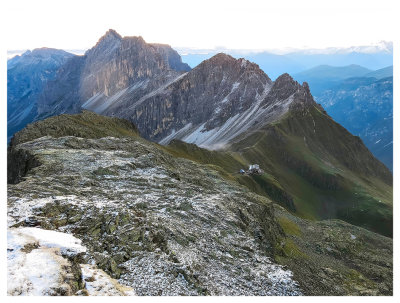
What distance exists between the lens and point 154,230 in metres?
29.9

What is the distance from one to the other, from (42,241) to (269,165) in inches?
5908

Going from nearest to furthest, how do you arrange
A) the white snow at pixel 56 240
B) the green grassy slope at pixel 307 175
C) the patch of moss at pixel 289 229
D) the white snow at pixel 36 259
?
the white snow at pixel 36 259
the white snow at pixel 56 240
the patch of moss at pixel 289 229
the green grassy slope at pixel 307 175

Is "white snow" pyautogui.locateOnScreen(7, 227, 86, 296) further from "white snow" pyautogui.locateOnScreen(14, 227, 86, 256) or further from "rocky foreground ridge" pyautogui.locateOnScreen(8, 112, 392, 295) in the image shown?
"rocky foreground ridge" pyautogui.locateOnScreen(8, 112, 392, 295)

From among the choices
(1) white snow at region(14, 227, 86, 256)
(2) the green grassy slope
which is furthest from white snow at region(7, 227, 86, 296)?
(2) the green grassy slope

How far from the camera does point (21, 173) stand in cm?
4891

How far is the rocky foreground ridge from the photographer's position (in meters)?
24.7

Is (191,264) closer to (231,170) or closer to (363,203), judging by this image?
(231,170)

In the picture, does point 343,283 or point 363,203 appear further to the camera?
point 363,203

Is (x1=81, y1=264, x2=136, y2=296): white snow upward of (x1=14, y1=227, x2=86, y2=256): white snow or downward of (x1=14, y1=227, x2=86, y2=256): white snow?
downward

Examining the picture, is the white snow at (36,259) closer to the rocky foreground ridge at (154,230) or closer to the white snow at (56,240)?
the white snow at (56,240)

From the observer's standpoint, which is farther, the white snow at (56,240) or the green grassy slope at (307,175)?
the green grassy slope at (307,175)

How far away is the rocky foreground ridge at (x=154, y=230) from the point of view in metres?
24.7

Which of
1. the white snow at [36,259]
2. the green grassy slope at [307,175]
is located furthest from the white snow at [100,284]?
the green grassy slope at [307,175]
